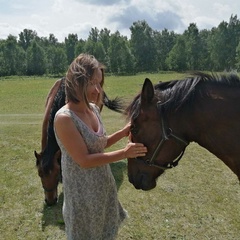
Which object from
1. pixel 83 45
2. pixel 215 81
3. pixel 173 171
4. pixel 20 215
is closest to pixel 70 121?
pixel 215 81

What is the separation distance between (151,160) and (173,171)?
4.22 meters

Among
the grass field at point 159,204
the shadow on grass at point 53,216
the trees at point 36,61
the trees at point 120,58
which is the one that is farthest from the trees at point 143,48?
the shadow on grass at point 53,216

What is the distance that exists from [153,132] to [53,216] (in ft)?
9.96

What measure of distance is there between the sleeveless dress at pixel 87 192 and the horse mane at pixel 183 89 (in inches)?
14.7

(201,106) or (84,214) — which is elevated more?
(201,106)

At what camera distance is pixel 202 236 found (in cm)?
417

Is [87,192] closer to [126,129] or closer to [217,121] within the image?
[126,129]

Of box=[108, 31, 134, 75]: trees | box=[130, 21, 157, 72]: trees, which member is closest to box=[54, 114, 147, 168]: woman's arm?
box=[108, 31, 134, 75]: trees

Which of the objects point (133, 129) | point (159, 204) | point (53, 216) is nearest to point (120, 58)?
point (159, 204)

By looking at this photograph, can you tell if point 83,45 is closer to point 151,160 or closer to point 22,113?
point 22,113

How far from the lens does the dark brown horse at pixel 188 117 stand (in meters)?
2.31

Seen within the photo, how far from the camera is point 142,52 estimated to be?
70000mm

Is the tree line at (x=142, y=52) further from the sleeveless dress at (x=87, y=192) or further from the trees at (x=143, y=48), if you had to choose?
the sleeveless dress at (x=87, y=192)

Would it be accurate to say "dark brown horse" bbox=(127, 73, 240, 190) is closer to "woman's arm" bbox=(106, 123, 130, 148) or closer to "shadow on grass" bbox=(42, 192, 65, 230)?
"woman's arm" bbox=(106, 123, 130, 148)
